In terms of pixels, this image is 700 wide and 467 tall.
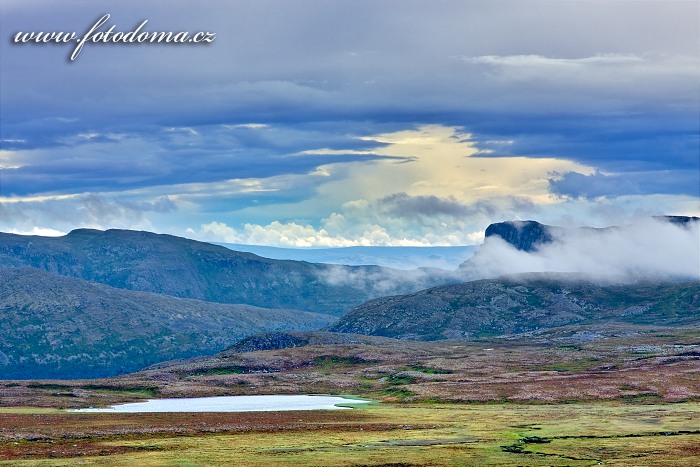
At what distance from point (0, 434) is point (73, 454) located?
73.5 feet

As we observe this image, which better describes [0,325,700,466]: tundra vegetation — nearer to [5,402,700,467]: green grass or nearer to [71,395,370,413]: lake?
[5,402,700,467]: green grass

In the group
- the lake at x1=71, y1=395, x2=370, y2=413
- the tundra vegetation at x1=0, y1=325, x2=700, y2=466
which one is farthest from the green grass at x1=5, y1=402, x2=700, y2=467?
the lake at x1=71, y1=395, x2=370, y2=413

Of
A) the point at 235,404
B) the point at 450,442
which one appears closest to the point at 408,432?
the point at 450,442

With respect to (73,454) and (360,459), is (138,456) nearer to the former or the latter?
(73,454)

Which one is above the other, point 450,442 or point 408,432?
point 450,442

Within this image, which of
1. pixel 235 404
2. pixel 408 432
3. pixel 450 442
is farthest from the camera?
pixel 235 404

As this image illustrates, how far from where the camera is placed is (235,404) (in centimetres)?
17688

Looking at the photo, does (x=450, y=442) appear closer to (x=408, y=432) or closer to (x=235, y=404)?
(x=408, y=432)

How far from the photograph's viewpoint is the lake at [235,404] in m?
164

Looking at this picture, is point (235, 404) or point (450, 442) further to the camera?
point (235, 404)

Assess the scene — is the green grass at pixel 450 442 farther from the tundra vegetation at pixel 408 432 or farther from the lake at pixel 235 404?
the lake at pixel 235 404

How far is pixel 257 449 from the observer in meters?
100

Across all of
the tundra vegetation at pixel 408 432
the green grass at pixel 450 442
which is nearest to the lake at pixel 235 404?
the tundra vegetation at pixel 408 432

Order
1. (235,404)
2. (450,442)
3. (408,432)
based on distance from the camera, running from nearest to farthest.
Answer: (450,442) → (408,432) → (235,404)
